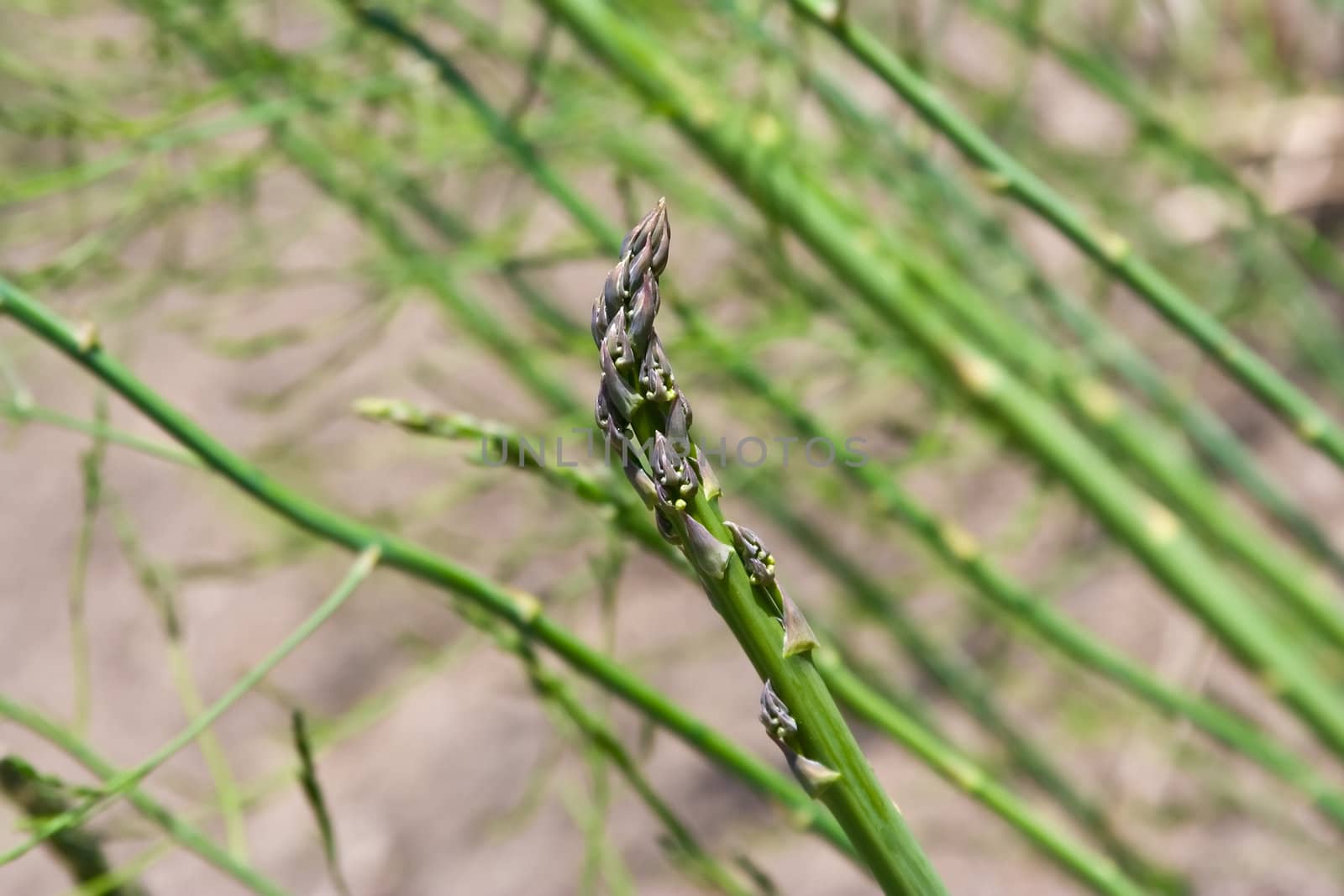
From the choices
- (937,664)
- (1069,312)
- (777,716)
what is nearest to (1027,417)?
(1069,312)

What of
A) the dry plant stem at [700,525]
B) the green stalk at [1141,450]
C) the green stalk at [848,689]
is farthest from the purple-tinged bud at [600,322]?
the green stalk at [1141,450]

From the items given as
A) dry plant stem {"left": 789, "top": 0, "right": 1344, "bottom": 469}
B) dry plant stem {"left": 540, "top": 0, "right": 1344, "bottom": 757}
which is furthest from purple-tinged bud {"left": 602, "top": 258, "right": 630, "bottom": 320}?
dry plant stem {"left": 540, "top": 0, "right": 1344, "bottom": 757}

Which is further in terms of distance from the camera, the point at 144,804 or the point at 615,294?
A: the point at 144,804

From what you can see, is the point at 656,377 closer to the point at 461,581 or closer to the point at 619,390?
the point at 619,390

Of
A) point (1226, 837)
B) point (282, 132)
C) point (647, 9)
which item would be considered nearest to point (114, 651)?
point (282, 132)

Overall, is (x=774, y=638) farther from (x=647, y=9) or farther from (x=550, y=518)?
(x=550, y=518)

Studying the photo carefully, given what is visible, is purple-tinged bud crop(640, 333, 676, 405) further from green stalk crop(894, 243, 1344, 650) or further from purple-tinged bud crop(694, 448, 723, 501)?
green stalk crop(894, 243, 1344, 650)
